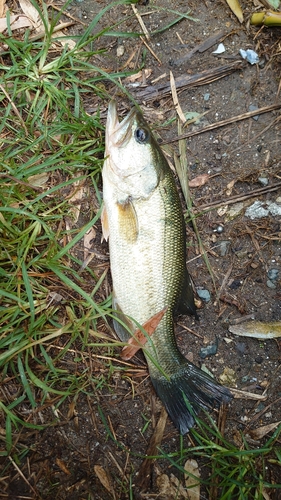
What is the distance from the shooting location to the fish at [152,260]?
3.51 metres

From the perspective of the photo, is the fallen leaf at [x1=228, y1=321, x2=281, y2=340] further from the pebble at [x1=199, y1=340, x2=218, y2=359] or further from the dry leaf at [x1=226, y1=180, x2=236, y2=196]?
the dry leaf at [x1=226, y1=180, x2=236, y2=196]

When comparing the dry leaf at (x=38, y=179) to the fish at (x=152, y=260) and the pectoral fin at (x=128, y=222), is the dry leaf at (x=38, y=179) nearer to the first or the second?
the fish at (x=152, y=260)

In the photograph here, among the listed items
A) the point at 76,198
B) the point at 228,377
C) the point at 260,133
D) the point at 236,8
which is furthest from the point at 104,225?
the point at 236,8

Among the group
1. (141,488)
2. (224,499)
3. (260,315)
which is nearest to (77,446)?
(141,488)

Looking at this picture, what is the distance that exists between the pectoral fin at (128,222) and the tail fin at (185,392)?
1.00 meters

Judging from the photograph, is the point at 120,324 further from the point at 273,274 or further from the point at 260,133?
the point at 260,133

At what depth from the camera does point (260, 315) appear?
155 inches

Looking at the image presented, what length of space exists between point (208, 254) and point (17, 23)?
2439 mm

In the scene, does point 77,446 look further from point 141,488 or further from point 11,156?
point 11,156

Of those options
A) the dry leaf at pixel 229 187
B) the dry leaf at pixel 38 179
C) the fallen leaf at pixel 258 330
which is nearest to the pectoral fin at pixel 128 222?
the dry leaf at pixel 38 179

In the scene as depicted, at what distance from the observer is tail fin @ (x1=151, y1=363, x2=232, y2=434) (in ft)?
11.5

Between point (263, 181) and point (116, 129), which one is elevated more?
point (116, 129)

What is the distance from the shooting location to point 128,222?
3541 mm

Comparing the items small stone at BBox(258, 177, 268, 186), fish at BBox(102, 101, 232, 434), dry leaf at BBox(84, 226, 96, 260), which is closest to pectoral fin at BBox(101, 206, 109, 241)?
fish at BBox(102, 101, 232, 434)
